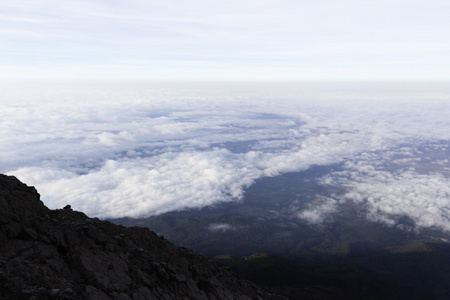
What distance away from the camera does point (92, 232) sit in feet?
122

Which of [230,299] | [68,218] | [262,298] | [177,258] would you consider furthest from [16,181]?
[262,298]

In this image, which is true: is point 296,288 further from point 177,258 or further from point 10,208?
point 10,208

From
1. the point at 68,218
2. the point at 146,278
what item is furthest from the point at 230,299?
the point at 68,218

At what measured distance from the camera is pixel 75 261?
31328 mm

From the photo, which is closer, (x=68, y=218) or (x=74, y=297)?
(x=74, y=297)

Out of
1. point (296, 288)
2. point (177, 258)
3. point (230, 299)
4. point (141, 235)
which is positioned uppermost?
point (141, 235)

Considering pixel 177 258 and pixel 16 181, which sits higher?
pixel 16 181

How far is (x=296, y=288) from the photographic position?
192m

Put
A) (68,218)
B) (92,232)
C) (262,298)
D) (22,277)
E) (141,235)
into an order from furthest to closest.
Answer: (262,298) < (141,235) < (68,218) < (92,232) < (22,277)

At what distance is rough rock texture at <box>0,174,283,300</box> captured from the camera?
2534cm

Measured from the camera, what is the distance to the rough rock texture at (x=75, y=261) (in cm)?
2534

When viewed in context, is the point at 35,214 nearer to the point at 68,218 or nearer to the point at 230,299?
the point at 68,218

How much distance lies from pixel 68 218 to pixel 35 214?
642cm

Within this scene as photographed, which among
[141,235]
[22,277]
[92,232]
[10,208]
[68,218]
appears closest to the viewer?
[22,277]
